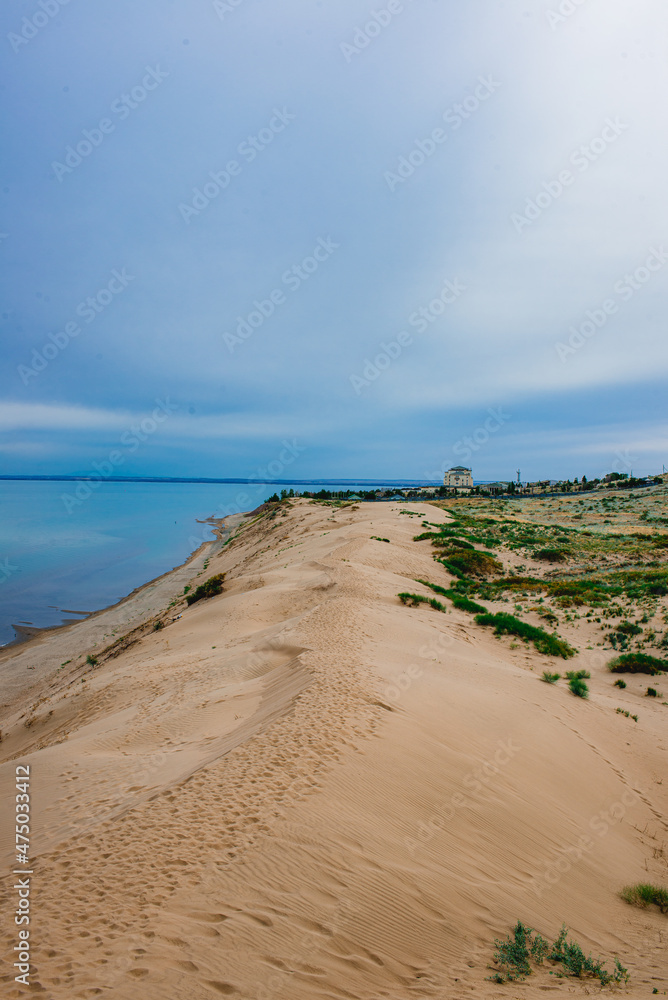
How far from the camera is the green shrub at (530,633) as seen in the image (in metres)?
13.7

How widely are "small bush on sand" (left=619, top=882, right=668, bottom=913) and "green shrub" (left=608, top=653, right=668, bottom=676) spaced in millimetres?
8096

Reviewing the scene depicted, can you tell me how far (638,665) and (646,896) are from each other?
8.61 metres

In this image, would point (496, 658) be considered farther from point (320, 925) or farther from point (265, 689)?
point (320, 925)

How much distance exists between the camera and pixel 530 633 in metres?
14.6

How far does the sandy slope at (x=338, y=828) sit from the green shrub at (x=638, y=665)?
6.38 ft

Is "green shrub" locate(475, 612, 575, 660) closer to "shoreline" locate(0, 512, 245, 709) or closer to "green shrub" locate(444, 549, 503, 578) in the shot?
"green shrub" locate(444, 549, 503, 578)

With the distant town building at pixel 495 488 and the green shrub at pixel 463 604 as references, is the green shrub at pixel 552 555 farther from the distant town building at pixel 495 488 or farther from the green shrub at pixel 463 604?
the distant town building at pixel 495 488

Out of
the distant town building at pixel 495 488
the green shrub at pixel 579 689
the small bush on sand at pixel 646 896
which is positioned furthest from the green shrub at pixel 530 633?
the distant town building at pixel 495 488

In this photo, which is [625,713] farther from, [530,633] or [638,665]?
[530,633]

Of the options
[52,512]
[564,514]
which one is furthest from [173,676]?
[52,512]

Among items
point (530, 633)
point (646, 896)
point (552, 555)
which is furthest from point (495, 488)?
point (646, 896)

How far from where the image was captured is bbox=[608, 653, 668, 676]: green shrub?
41.1 feet

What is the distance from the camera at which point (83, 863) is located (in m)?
4.85

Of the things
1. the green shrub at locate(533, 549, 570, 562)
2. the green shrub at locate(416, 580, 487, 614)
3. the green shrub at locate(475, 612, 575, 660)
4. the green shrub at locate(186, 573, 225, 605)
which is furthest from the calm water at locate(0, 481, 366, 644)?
the green shrub at locate(533, 549, 570, 562)
